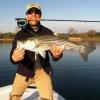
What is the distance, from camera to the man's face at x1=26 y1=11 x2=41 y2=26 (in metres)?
Result: 5.86

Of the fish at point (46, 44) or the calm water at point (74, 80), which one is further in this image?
the calm water at point (74, 80)

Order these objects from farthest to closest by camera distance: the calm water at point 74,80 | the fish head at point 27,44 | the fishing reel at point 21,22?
the calm water at point 74,80, the fishing reel at point 21,22, the fish head at point 27,44

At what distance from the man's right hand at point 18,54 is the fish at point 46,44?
8cm

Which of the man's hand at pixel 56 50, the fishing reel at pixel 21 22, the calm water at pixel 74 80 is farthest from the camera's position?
the calm water at pixel 74 80

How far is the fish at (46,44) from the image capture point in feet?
17.1

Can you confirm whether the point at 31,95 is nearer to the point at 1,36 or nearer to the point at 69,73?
the point at 69,73

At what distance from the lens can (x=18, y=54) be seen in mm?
5371

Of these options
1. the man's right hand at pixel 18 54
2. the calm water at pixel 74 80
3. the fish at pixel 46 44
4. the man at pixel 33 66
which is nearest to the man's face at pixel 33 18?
the man at pixel 33 66

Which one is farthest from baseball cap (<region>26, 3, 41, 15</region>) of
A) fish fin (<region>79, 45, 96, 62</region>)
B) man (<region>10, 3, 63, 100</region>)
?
fish fin (<region>79, 45, 96, 62</region>)

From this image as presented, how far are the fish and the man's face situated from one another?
685 millimetres

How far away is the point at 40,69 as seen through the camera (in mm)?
5953

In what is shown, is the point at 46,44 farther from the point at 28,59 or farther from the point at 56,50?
the point at 28,59

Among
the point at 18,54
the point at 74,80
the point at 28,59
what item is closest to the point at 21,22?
the point at 28,59

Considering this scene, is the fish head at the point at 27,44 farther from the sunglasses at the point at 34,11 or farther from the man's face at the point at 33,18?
the sunglasses at the point at 34,11
